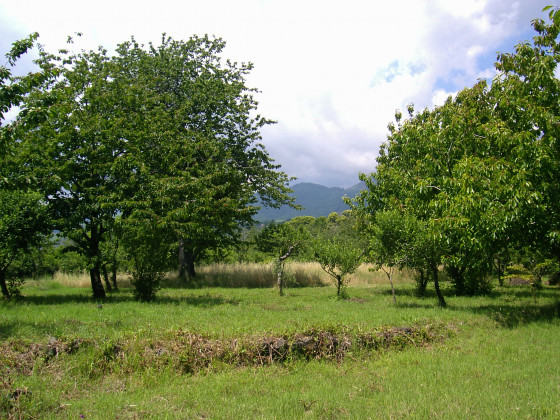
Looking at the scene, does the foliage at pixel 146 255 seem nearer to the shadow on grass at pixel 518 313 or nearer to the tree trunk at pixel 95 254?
the tree trunk at pixel 95 254

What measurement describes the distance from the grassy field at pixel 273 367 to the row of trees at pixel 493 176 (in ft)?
8.58

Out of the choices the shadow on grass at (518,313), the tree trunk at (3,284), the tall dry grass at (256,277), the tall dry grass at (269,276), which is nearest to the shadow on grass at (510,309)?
the shadow on grass at (518,313)

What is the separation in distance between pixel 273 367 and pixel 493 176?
738cm

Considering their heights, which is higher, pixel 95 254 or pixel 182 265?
pixel 95 254

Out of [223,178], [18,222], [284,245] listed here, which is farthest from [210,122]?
[18,222]

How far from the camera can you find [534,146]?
31.1 ft

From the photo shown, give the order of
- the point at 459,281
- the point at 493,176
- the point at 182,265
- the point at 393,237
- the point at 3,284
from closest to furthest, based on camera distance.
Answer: the point at 493,176 → the point at 393,237 → the point at 3,284 → the point at 459,281 → the point at 182,265

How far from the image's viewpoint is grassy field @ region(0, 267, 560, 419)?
5.09 meters

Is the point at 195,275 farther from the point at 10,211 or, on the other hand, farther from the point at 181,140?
the point at 10,211

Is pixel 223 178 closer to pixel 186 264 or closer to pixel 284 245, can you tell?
pixel 284 245

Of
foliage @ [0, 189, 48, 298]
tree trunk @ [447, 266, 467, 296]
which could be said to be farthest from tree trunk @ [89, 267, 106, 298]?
tree trunk @ [447, 266, 467, 296]

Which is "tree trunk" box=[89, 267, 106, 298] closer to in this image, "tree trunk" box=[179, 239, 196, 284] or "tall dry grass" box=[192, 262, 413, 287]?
"tall dry grass" box=[192, 262, 413, 287]

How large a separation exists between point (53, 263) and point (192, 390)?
25.4m

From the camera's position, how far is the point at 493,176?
9820mm
